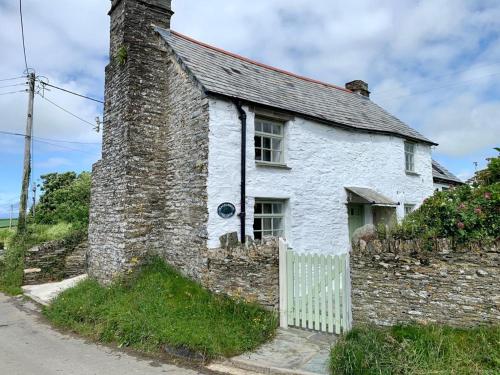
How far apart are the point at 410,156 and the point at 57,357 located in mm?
14450

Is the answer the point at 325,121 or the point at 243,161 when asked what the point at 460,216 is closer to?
the point at 243,161

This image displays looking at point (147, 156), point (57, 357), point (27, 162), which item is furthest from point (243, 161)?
point (27, 162)

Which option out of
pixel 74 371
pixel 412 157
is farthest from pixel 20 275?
pixel 412 157

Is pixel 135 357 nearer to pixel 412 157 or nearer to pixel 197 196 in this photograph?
pixel 197 196

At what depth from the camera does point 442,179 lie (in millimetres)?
18016

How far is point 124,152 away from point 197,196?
2.56 meters

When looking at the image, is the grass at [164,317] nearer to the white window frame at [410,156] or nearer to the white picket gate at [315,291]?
the white picket gate at [315,291]

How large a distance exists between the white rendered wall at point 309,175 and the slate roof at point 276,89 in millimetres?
466

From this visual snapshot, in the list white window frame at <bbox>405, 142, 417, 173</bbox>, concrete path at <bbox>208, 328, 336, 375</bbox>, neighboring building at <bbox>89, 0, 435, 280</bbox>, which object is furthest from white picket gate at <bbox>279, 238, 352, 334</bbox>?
white window frame at <bbox>405, 142, 417, 173</bbox>

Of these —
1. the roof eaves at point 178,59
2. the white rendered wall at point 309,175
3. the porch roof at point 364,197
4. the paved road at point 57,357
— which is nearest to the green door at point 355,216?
the porch roof at point 364,197

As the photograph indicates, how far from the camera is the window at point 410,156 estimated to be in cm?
1553

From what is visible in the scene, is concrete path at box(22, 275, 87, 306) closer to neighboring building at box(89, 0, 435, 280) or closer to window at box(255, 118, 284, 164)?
neighboring building at box(89, 0, 435, 280)

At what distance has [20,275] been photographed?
12.8 meters

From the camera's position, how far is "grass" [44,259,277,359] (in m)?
6.63
